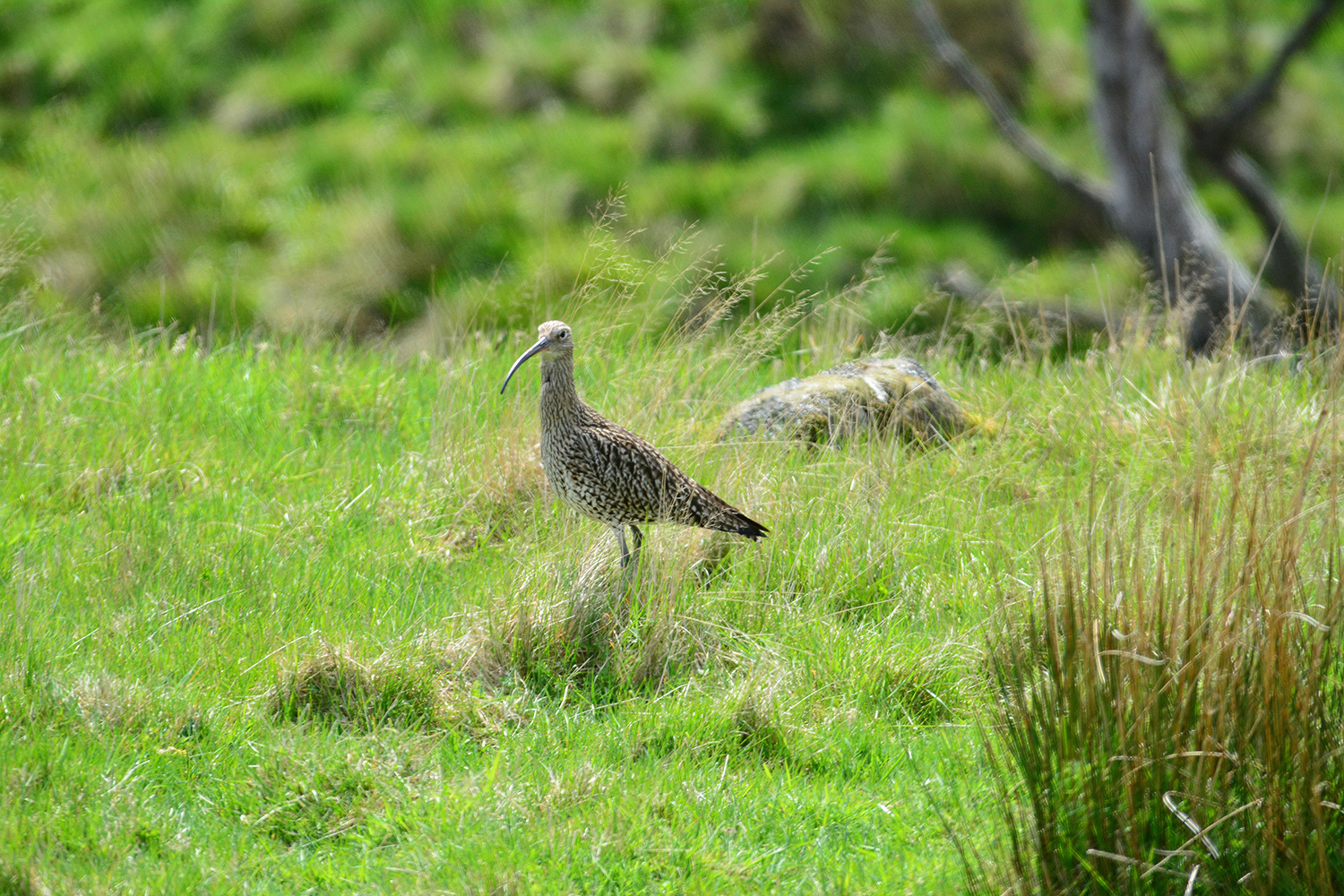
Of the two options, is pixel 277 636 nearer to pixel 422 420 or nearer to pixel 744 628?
pixel 744 628

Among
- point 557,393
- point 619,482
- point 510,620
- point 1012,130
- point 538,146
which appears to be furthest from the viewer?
point 538,146

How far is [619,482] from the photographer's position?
5168 millimetres

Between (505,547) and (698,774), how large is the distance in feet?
5.86

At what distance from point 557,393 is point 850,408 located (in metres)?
1.55

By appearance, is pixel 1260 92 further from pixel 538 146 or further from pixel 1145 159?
pixel 538 146

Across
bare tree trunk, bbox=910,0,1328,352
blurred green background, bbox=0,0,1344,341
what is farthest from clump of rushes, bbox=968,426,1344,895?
bare tree trunk, bbox=910,0,1328,352

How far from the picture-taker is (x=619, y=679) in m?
4.61

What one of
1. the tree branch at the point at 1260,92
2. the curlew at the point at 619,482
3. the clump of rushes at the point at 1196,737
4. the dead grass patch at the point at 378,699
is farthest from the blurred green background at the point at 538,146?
the clump of rushes at the point at 1196,737

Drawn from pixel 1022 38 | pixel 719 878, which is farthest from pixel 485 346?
pixel 1022 38

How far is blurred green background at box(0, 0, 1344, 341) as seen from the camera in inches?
385

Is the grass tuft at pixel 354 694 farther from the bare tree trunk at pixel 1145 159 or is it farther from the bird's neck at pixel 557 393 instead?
the bare tree trunk at pixel 1145 159

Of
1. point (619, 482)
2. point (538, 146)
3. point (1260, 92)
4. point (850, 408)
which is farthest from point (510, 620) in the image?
point (1260, 92)

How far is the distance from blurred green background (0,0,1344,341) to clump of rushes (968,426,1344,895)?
579 cm

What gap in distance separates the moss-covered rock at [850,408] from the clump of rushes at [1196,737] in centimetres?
264
